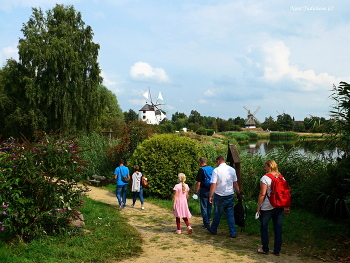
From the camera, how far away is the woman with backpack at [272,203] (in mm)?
5992

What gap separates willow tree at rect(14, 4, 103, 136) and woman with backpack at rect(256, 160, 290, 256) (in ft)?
75.0

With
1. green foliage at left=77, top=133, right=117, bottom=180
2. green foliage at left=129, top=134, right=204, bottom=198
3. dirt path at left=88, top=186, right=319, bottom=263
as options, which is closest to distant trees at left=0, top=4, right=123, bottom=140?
green foliage at left=77, top=133, right=117, bottom=180

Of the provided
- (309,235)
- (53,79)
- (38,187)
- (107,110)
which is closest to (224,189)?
(309,235)

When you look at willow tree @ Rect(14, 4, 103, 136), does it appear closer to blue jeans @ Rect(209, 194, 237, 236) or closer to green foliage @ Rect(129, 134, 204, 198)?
green foliage @ Rect(129, 134, 204, 198)

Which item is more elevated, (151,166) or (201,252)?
(151,166)

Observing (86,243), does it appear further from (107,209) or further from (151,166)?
(151,166)

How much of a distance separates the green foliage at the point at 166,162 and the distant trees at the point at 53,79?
57.2 feet

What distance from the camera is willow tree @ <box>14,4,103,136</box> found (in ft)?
93.1

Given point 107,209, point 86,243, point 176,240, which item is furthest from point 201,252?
point 107,209

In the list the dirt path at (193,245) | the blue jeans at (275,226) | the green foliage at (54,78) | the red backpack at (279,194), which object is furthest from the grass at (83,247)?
the green foliage at (54,78)

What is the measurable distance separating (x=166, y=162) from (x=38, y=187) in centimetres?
609

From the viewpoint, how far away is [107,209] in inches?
396

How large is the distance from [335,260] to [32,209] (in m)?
5.71

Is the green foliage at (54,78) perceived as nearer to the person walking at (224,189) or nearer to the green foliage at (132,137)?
the green foliage at (132,137)
